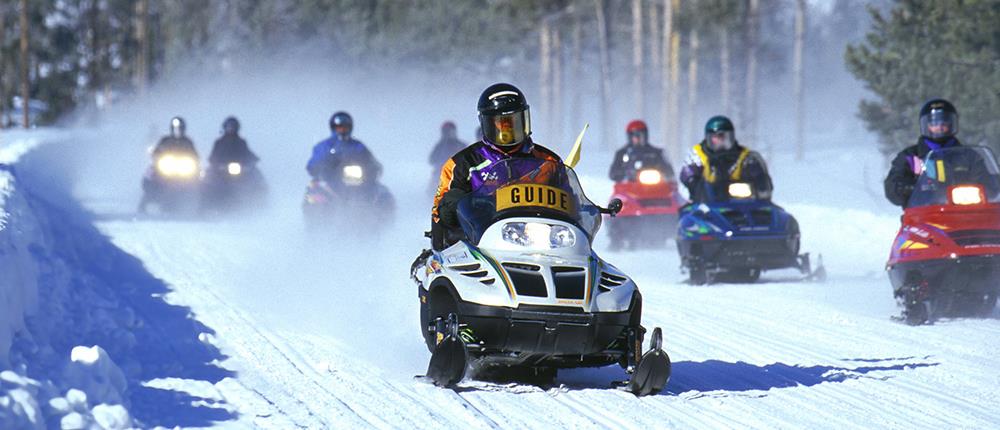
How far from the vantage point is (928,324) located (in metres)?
12.5

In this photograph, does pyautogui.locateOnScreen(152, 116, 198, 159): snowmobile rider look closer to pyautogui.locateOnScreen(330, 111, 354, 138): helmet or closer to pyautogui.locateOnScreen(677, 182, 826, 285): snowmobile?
pyautogui.locateOnScreen(330, 111, 354, 138): helmet

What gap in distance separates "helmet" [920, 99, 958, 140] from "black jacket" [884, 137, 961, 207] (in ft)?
0.30

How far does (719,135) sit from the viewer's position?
17.2 metres

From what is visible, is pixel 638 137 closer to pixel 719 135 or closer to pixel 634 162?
pixel 634 162

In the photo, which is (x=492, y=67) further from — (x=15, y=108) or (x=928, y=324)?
(x=928, y=324)

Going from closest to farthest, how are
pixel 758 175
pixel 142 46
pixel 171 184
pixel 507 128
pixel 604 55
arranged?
pixel 507 128 < pixel 758 175 < pixel 171 184 < pixel 604 55 < pixel 142 46

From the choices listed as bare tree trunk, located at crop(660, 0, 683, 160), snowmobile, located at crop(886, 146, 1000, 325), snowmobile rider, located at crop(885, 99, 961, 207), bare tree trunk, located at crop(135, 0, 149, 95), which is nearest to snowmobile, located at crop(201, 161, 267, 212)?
snowmobile rider, located at crop(885, 99, 961, 207)

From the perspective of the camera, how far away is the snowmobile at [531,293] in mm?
8164

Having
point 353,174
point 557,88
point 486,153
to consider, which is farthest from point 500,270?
point 557,88

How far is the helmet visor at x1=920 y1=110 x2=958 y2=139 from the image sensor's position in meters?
13.3

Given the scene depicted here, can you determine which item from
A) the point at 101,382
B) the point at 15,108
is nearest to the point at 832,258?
the point at 101,382

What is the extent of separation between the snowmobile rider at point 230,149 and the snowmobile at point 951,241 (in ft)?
51.2

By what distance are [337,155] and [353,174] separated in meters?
0.39

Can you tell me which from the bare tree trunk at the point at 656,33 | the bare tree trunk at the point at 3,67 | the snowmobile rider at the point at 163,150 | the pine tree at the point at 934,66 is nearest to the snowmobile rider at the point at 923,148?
the snowmobile rider at the point at 163,150
